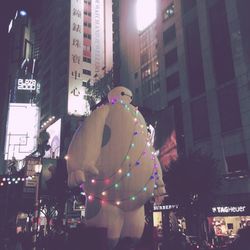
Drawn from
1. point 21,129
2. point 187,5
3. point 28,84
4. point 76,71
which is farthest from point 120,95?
point 28,84

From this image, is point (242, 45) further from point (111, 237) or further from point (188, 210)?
point (111, 237)

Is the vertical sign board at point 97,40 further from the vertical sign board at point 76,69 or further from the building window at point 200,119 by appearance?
the building window at point 200,119

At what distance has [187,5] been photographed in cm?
3212

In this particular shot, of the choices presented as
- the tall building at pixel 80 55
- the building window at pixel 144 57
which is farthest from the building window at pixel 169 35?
the tall building at pixel 80 55

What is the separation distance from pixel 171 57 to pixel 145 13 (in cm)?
918

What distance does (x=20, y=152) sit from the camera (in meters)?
45.6

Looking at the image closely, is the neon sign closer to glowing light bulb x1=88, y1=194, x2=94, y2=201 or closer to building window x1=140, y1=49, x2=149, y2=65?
glowing light bulb x1=88, y1=194, x2=94, y2=201

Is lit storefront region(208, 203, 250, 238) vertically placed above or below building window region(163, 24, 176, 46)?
below

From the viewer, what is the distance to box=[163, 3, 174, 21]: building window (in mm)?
35031

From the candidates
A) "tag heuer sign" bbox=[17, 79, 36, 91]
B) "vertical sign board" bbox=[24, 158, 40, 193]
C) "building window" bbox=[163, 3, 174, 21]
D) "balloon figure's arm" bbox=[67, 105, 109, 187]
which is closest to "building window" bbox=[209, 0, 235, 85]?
"building window" bbox=[163, 3, 174, 21]

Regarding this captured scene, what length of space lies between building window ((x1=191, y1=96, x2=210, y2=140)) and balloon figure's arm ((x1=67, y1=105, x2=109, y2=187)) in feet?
74.8

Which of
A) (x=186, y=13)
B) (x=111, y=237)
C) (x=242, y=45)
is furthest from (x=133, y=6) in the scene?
(x=111, y=237)

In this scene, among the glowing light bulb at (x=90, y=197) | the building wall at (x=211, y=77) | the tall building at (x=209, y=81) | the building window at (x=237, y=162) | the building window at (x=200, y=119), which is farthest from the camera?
the building window at (x=200, y=119)

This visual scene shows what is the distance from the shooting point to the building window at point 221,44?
26.3 meters
